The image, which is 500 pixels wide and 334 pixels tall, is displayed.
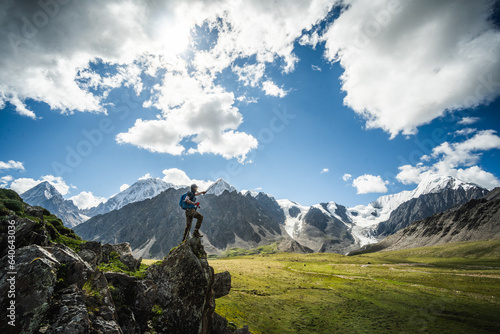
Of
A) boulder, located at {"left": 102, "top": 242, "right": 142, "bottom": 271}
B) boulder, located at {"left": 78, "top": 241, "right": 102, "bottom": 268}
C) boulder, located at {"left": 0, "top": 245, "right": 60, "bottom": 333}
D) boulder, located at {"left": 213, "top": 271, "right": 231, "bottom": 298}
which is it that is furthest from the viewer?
boulder, located at {"left": 213, "top": 271, "right": 231, "bottom": 298}

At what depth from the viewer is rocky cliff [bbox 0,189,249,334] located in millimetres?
8789

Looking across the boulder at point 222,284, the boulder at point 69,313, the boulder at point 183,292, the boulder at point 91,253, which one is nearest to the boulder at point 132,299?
the boulder at point 183,292

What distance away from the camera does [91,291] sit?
1148 cm

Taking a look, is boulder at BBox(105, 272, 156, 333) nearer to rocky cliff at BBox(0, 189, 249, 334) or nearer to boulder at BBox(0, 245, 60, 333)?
rocky cliff at BBox(0, 189, 249, 334)

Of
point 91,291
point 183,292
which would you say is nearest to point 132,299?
point 183,292

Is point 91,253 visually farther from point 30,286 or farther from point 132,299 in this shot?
point 30,286

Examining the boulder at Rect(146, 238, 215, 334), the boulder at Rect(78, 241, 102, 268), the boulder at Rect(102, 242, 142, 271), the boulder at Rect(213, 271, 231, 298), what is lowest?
the boulder at Rect(213, 271, 231, 298)

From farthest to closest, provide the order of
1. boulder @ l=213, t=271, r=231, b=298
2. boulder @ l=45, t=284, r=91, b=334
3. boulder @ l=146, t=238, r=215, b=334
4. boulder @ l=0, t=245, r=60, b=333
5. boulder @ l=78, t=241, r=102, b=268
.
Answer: boulder @ l=213, t=271, r=231, b=298 → boulder @ l=78, t=241, r=102, b=268 → boulder @ l=146, t=238, r=215, b=334 → boulder @ l=45, t=284, r=91, b=334 → boulder @ l=0, t=245, r=60, b=333

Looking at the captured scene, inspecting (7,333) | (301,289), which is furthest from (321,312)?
(7,333)

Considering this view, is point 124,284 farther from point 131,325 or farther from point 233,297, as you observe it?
point 233,297

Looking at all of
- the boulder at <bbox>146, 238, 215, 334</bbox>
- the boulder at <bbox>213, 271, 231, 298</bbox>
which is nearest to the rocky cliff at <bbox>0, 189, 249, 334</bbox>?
the boulder at <bbox>146, 238, 215, 334</bbox>

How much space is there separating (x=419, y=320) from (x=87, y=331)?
46264 millimetres

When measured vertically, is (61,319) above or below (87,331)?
above

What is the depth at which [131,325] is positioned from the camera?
13.6m
